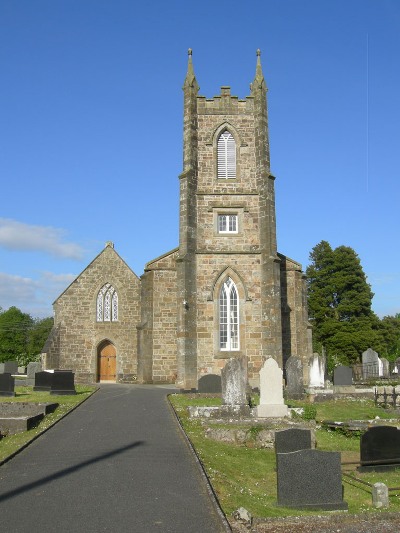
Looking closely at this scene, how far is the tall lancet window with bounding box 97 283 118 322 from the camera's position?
36.8m

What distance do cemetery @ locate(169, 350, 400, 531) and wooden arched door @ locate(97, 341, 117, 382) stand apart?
14758 millimetres

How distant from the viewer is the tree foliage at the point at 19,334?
258ft

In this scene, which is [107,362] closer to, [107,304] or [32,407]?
[107,304]

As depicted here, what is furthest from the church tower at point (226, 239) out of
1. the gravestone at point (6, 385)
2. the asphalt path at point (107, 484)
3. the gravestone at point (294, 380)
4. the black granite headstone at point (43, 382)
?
the asphalt path at point (107, 484)

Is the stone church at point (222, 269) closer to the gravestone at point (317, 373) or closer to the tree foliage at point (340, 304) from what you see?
the gravestone at point (317, 373)

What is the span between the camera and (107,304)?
3709cm

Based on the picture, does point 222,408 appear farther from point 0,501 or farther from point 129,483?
point 0,501

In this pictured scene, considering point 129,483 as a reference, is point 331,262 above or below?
above

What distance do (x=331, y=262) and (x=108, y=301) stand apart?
27.7 m

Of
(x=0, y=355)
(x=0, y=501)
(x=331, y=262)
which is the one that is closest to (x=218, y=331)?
(x=0, y=501)

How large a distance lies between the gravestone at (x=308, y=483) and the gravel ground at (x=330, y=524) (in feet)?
2.01

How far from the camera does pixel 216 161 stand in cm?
2978

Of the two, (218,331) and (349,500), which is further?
(218,331)

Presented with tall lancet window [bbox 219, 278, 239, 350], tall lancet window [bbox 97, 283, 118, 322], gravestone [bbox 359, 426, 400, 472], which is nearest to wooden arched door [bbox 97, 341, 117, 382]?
tall lancet window [bbox 97, 283, 118, 322]
